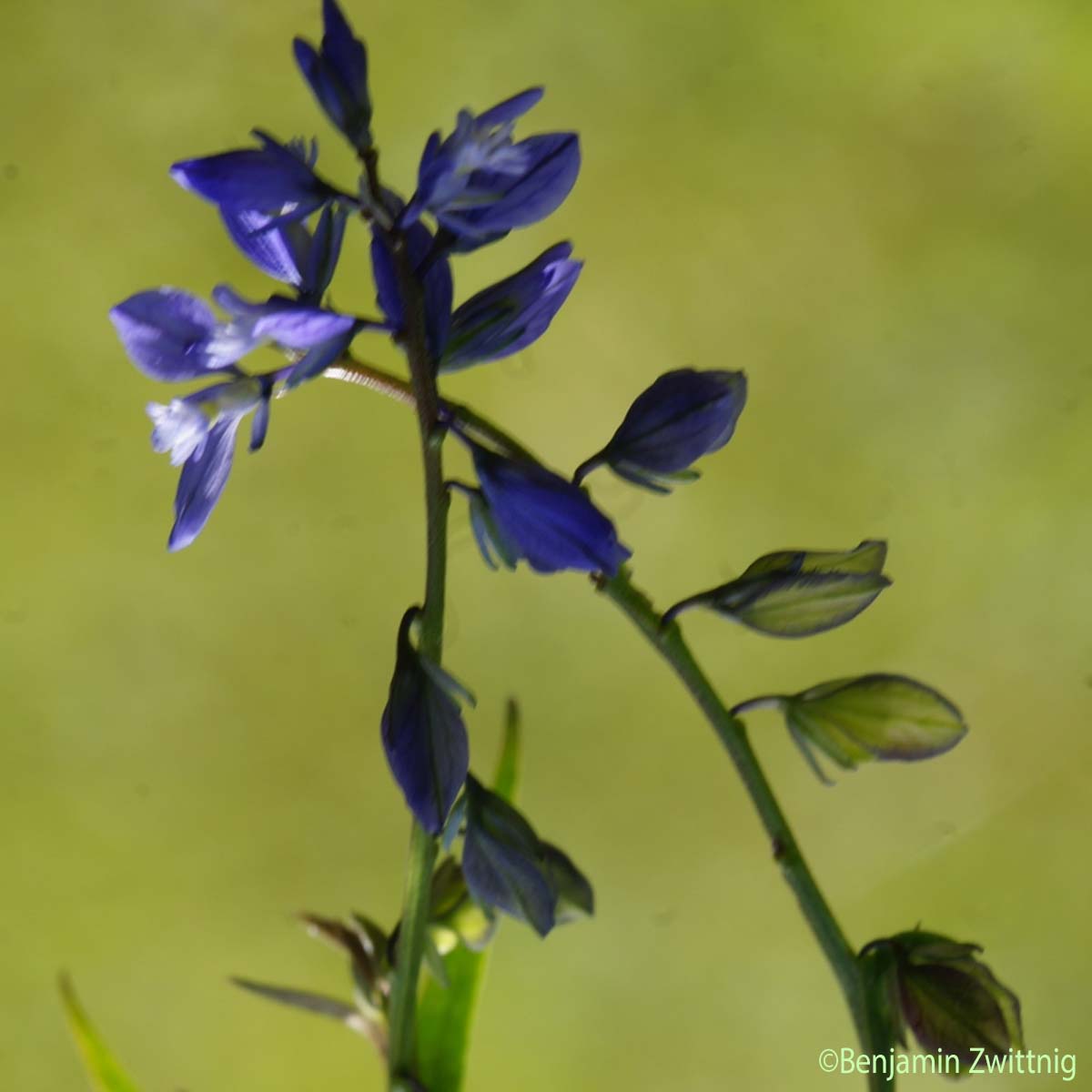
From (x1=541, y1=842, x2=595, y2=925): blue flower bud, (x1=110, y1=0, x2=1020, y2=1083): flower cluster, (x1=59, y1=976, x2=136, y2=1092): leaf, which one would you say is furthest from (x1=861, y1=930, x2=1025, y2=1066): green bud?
(x1=59, y1=976, x2=136, y2=1092): leaf

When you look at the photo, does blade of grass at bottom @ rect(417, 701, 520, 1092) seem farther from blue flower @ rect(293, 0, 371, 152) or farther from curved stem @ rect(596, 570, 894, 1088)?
blue flower @ rect(293, 0, 371, 152)

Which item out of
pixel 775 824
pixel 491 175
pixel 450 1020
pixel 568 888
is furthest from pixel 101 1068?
pixel 491 175

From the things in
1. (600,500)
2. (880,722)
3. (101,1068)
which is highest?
(600,500)

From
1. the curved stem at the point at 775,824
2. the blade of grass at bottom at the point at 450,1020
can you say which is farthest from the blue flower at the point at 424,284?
the blade of grass at bottom at the point at 450,1020

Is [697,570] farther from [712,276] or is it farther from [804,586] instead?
[804,586]

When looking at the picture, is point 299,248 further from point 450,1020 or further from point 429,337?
point 450,1020

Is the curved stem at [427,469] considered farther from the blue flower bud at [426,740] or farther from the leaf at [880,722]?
the leaf at [880,722]
